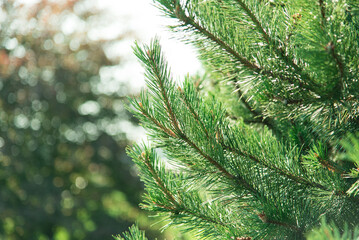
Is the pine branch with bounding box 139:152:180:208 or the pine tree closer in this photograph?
the pine tree

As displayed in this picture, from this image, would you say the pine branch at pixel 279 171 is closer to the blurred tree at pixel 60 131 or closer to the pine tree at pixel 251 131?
the pine tree at pixel 251 131

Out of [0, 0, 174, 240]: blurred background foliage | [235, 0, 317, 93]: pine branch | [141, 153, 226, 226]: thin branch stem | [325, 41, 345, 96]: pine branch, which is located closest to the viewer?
[325, 41, 345, 96]: pine branch

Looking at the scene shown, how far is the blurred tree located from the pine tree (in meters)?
8.54

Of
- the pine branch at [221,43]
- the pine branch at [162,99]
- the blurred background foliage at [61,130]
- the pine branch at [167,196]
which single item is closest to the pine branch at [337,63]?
the pine branch at [221,43]

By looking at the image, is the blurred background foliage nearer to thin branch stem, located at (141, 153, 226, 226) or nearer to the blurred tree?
the blurred tree

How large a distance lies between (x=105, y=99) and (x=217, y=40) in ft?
30.6

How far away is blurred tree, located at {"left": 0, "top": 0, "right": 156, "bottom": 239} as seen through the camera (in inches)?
370

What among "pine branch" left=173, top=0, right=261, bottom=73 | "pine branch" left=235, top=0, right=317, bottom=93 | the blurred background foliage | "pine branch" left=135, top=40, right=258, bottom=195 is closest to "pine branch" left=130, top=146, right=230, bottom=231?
"pine branch" left=135, top=40, right=258, bottom=195

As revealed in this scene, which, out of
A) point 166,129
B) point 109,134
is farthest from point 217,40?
point 109,134

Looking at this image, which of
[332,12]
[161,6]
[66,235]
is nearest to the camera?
[332,12]

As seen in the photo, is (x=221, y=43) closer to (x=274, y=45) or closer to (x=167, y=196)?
(x=274, y=45)

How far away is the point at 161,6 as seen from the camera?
150cm

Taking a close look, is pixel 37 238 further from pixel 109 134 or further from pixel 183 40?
pixel 183 40

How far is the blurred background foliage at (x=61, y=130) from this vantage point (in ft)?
30.8
